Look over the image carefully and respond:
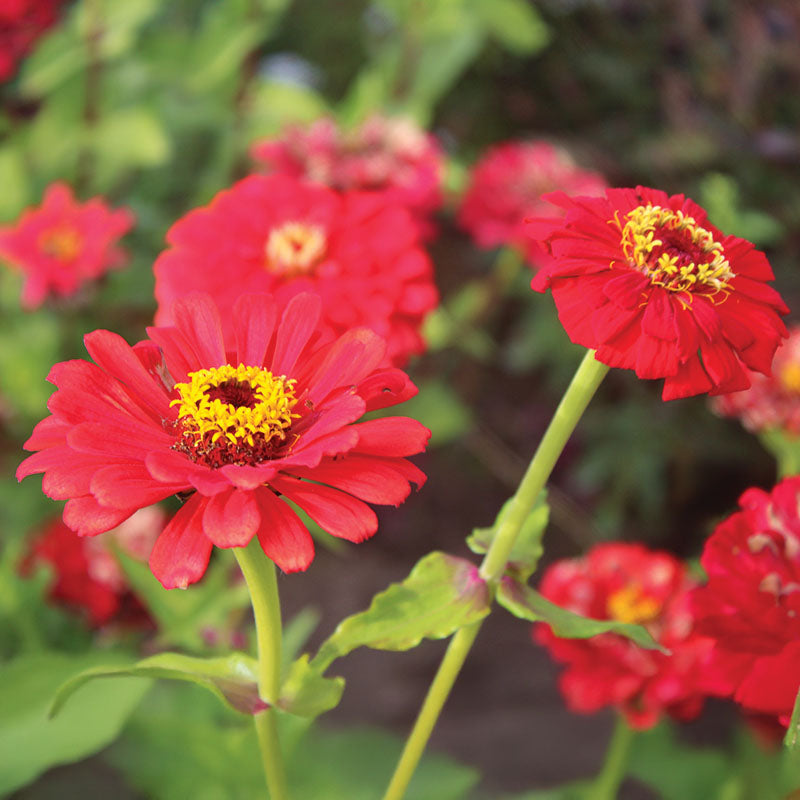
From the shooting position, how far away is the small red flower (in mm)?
1173

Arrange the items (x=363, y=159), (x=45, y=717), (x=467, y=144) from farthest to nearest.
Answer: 1. (x=467, y=144)
2. (x=363, y=159)
3. (x=45, y=717)

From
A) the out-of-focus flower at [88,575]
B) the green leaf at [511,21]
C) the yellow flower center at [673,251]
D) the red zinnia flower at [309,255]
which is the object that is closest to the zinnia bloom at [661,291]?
the yellow flower center at [673,251]

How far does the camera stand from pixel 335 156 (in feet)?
3.22

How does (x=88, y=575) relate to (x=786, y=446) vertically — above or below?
below

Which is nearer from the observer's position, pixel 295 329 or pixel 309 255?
pixel 295 329

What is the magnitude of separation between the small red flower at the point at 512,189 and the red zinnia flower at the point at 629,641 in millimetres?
527

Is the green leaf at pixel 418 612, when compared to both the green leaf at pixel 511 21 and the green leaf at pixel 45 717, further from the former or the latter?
the green leaf at pixel 511 21

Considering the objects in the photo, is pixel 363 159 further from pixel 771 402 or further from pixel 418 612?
pixel 418 612

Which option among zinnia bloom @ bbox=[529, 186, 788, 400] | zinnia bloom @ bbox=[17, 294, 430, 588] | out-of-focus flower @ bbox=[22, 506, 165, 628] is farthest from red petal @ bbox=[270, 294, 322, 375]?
out-of-focus flower @ bbox=[22, 506, 165, 628]

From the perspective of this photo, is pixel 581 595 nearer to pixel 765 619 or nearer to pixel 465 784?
pixel 465 784

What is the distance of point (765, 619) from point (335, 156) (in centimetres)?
71

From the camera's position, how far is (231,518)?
34cm

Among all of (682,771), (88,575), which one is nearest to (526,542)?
(682,771)

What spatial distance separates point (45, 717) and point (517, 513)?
0.33 meters
